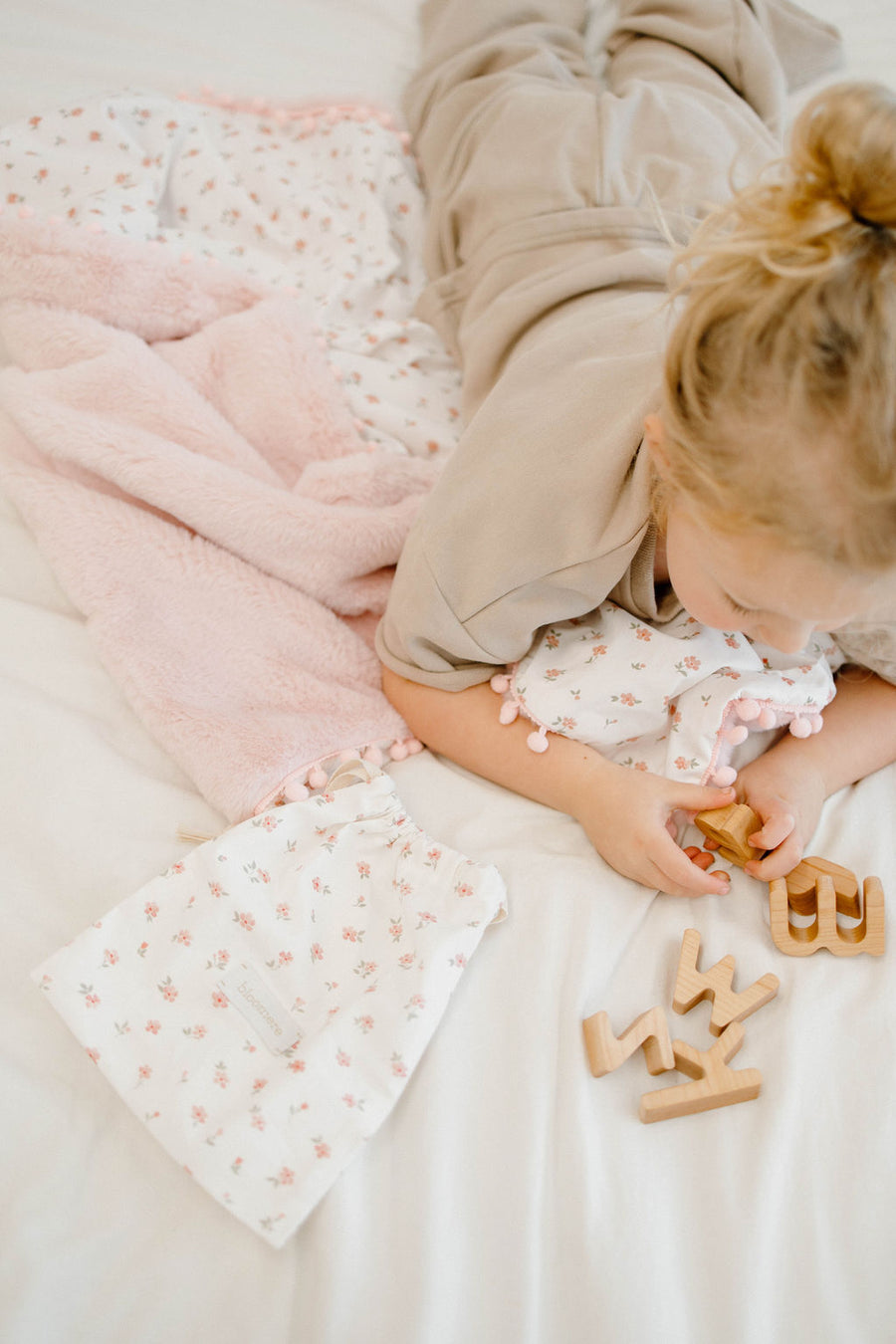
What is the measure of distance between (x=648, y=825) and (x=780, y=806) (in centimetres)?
12

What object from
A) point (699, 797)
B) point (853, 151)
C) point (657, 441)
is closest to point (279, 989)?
point (699, 797)

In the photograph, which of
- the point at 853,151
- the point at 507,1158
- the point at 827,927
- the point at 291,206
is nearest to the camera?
the point at 853,151

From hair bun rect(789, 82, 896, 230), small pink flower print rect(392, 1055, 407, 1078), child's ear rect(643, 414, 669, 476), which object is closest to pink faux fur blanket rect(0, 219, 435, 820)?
small pink flower print rect(392, 1055, 407, 1078)

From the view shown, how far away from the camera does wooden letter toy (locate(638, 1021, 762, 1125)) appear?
26.6 inches

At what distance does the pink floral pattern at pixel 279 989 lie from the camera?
651 millimetres

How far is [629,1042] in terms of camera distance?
0.70 m

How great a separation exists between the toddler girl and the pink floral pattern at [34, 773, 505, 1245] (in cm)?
16

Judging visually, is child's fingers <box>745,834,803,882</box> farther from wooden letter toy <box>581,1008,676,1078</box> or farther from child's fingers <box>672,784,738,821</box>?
wooden letter toy <box>581,1008,676,1078</box>

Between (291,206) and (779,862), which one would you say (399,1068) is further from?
(291,206)

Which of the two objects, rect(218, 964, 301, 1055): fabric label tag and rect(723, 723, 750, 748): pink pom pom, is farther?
rect(723, 723, 750, 748): pink pom pom

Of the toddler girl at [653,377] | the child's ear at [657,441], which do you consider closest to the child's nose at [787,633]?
the toddler girl at [653,377]

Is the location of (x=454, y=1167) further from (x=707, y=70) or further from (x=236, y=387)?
(x=707, y=70)

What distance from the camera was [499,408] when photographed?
91cm

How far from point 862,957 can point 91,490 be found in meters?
0.82
